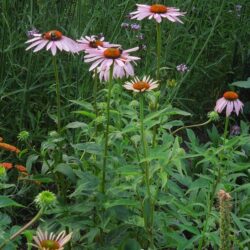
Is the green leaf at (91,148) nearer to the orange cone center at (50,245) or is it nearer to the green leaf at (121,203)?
the green leaf at (121,203)

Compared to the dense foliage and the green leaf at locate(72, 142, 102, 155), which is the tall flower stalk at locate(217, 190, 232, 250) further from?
the green leaf at locate(72, 142, 102, 155)

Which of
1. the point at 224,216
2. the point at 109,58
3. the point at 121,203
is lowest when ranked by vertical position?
the point at 121,203

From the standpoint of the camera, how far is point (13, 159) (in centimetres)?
258

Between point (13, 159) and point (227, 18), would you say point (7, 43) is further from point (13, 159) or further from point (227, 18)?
point (227, 18)

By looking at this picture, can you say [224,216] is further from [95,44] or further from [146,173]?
[95,44]

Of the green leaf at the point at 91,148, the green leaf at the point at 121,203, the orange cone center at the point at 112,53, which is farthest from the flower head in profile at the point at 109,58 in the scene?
the green leaf at the point at 121,203

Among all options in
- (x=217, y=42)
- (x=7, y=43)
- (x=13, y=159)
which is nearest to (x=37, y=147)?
Answer: (x=13, y=159)

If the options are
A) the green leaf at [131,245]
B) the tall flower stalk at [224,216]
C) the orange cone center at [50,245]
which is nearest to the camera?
the tall flower stalk at [224,216]

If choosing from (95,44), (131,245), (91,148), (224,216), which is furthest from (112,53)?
(224,216)

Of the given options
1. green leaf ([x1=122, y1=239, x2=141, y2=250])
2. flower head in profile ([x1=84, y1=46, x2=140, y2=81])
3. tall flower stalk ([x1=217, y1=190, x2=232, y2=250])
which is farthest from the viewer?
green leaf ([x1=122, y1=239, x2=141, y2=250])

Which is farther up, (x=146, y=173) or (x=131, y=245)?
(x=146, y=173)

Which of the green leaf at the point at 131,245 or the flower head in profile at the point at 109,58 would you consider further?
the green leaf at the point at 131,245

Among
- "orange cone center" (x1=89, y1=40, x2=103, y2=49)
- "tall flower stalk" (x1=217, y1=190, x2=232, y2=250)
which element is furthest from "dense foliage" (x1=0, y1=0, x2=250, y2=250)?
"orange cone center" (x1=89, y1=40, x2=103, y2=49)

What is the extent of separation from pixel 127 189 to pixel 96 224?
13 centimetres
